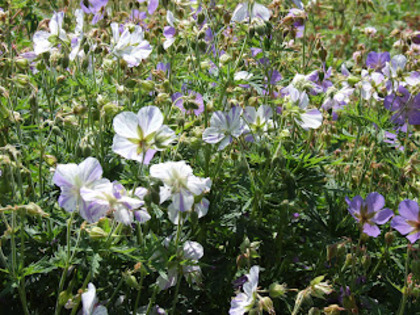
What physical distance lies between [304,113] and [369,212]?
0.37m

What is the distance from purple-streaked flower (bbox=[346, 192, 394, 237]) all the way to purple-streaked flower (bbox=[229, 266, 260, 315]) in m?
0.47

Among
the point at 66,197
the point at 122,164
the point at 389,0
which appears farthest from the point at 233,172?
the point at 389,0

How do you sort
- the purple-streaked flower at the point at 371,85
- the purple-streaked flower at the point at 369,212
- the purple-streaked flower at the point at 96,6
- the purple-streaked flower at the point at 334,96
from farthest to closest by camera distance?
the purple-streaked flower at the point at 96,6 < the purple-streaked flower at the point at 371,85 < the purple-streaked flower at the point at 334,96 < the purple-streaked flower at the point at 369,212

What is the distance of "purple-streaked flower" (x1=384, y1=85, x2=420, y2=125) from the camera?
1915mm

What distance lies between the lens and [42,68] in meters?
1.84

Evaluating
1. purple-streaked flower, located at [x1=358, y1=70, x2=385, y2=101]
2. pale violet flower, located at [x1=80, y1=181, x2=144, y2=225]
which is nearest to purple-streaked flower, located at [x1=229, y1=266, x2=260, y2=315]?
pale violet flower, located at [x1=80, y1=181, x2=144, y2=225]

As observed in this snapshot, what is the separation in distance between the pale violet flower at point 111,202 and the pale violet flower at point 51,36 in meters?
0.77

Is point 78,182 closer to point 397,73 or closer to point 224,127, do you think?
point 224,127

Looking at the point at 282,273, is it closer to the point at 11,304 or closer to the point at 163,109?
the point at 163,109

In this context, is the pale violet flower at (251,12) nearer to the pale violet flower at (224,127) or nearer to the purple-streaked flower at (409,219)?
the pale violet flower at (224,127)

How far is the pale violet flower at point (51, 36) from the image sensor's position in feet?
5.91

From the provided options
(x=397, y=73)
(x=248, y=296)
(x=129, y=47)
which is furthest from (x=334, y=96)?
(x=248, y=296)

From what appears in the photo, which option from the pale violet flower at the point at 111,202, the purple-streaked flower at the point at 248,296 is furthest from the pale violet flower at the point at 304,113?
the pale violet flower at the point at 111,202

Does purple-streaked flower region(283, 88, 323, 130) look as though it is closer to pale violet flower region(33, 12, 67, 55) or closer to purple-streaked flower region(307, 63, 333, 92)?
purple-streaked flower region(307, 63, 333, 92)
